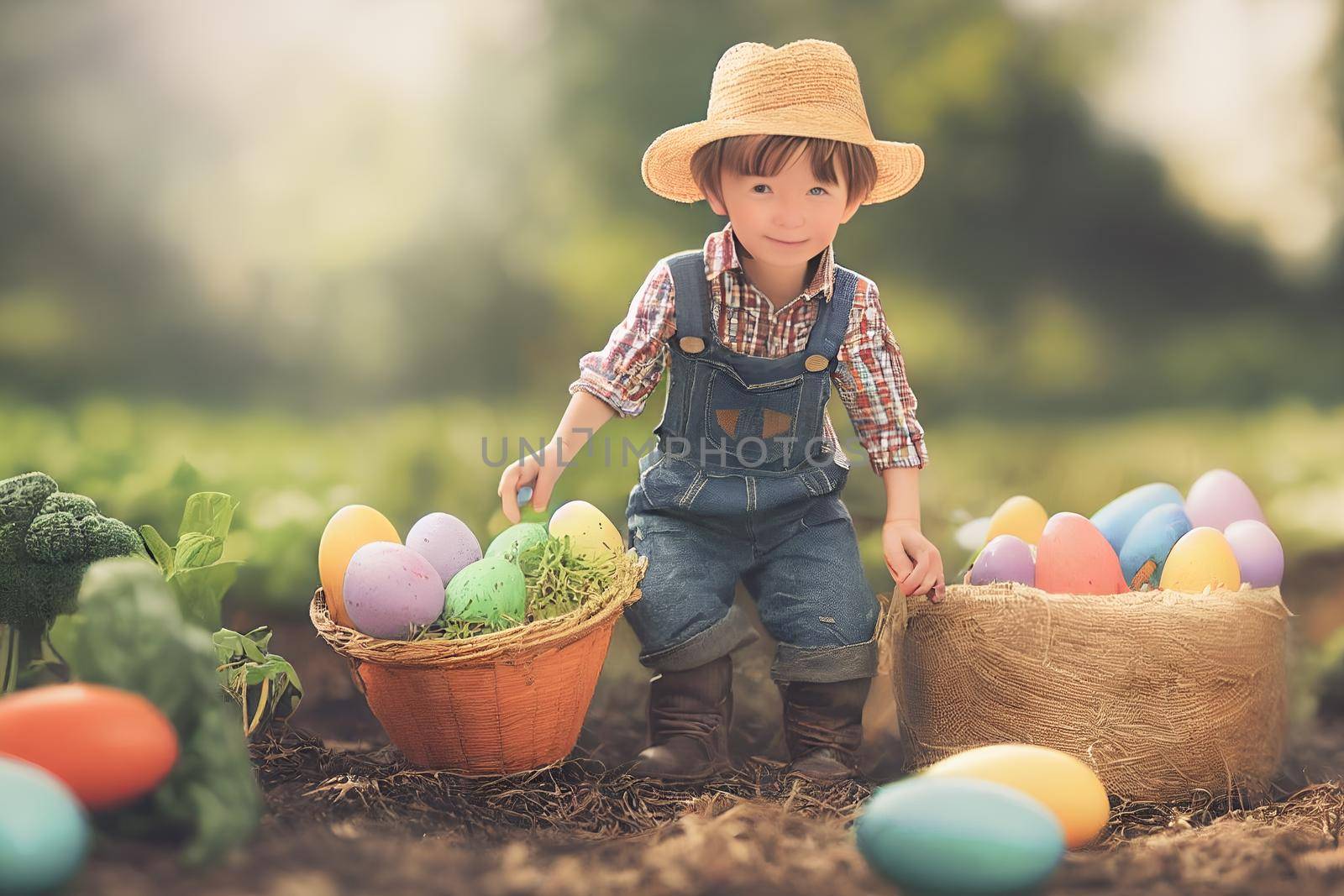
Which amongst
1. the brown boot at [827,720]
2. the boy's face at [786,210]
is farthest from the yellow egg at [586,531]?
the boy's face at [786,210]

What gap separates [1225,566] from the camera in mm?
2000

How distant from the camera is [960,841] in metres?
1.26

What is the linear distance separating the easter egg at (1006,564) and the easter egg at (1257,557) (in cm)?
35

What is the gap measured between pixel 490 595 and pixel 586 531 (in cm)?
24

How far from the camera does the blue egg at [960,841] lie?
1.26 m

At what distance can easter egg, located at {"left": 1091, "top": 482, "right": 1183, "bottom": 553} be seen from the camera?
221 centimetres

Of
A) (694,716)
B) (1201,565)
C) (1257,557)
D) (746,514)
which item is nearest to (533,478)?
(746,514)

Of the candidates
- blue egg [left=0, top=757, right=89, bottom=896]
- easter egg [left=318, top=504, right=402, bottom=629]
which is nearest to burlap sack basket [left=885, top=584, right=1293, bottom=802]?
easter egg [left=318, top=504, right=402, bottom=629]

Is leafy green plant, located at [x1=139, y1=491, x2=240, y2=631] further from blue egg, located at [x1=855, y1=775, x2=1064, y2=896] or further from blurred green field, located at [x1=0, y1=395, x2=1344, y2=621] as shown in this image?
blue egg, located at [x1=855, y1=775, x2=1064, y2=896]

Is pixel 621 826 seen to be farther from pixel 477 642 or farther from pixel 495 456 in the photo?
pixel 495 456

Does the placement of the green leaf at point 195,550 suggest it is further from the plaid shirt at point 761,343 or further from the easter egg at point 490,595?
the plaid shirt at point 761,343

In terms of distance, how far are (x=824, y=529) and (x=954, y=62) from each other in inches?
55.9

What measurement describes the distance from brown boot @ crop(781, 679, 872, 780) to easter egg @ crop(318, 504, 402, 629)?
77 cm

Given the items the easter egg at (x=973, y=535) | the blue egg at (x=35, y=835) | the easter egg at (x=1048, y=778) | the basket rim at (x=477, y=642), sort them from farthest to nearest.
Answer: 1. the easter egg at (x=973, y=535)
2. the basket rim at (x=477, y=642)
3. the easter egg at (x=1048, y=778)
4. the blue egg at (x=35, y=835)
